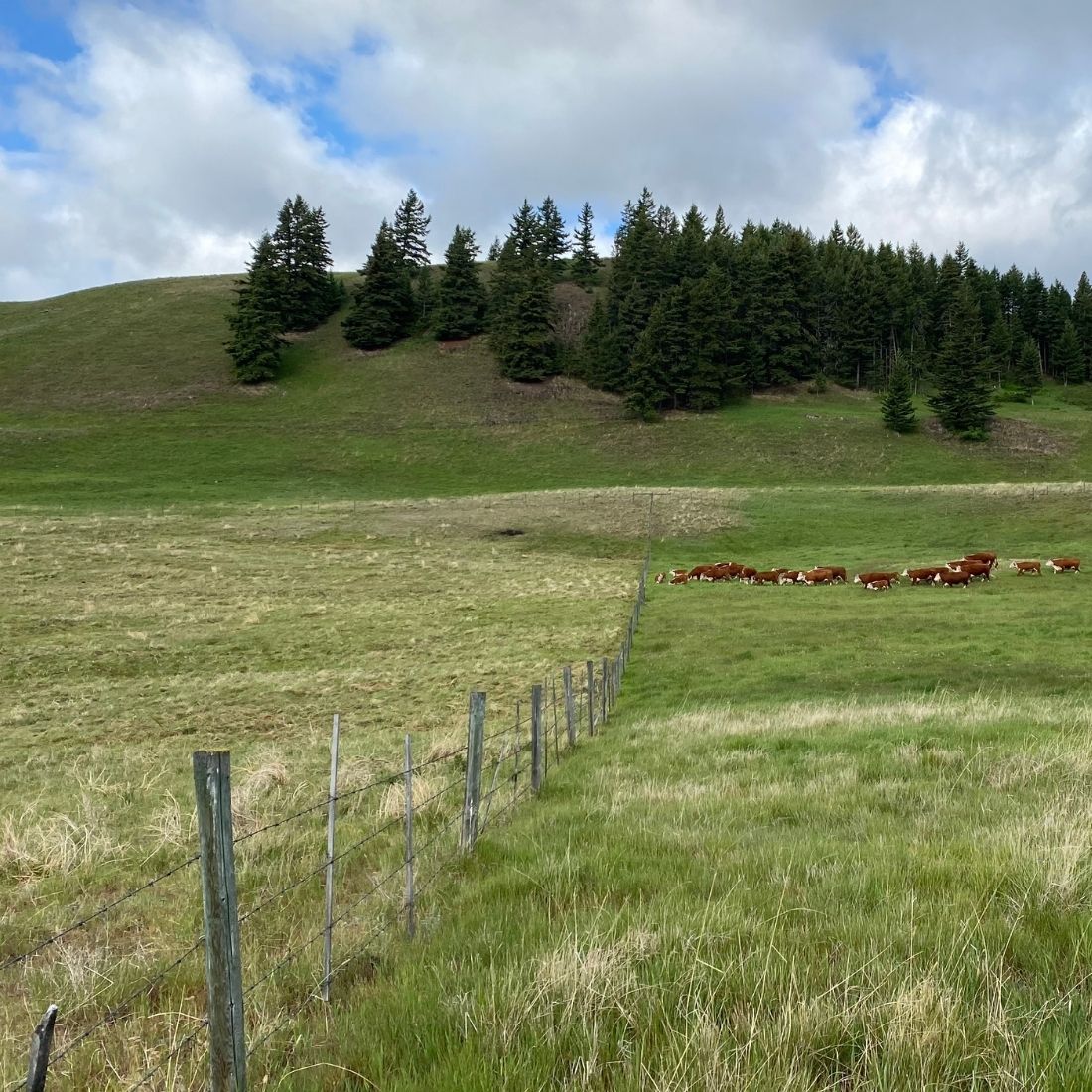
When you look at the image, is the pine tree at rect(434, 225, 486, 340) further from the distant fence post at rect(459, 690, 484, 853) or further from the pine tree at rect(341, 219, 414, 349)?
the distant fence post at rect(459, 690, 484, 853)

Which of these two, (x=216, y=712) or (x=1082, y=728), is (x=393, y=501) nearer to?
(x=216, y=712)

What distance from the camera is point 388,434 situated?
72062 millimetres

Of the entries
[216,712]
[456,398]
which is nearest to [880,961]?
[216,712]

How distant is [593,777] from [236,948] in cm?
640

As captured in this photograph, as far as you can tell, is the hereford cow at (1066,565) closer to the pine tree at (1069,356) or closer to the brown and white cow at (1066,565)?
the brown and white cow at (1066,565)

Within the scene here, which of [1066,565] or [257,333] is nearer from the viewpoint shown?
[1066,565]

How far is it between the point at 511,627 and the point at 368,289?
78.4m

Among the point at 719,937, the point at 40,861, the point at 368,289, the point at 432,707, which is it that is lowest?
the point at 432,707

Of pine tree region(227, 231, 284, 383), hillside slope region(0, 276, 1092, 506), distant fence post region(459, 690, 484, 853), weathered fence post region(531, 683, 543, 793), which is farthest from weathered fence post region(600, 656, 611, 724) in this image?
pine tree region(227, 231, 284, 383)

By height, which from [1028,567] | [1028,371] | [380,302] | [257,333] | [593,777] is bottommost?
[1028,567]

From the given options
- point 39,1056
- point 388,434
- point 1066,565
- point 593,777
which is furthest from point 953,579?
point 388,434

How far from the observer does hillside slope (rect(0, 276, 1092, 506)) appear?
61656 millimetres

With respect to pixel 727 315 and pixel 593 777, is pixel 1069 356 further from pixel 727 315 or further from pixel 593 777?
pixel 593 777

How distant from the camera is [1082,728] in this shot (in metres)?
10.4
